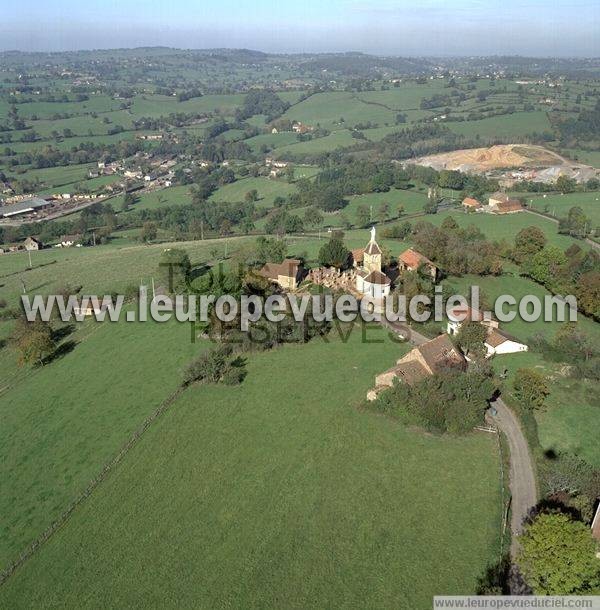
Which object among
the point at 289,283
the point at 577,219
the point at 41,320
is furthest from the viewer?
the point at 577,219

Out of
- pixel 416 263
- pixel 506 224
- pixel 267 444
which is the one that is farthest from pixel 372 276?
pixel 506 224

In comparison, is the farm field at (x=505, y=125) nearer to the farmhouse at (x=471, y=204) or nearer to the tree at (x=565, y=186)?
the tree at (x=565, y=186)

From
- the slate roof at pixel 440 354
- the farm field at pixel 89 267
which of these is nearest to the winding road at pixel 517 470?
the slate roof at pixel 440 354

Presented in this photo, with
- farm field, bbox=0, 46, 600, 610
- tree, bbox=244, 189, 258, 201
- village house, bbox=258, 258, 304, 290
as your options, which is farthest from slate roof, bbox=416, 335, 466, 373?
tree, bbox=244, 189, 258, 201

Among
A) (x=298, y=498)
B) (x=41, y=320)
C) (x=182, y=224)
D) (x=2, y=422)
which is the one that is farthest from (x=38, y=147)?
(x=298, y=498)

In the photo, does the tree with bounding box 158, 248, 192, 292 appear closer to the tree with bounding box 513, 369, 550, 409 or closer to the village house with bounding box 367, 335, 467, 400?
the village house with bounding box 367, 335, 467, 400

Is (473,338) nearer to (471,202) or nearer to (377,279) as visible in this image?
(377,279)

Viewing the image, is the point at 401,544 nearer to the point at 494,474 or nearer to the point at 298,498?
the point at 298,498
